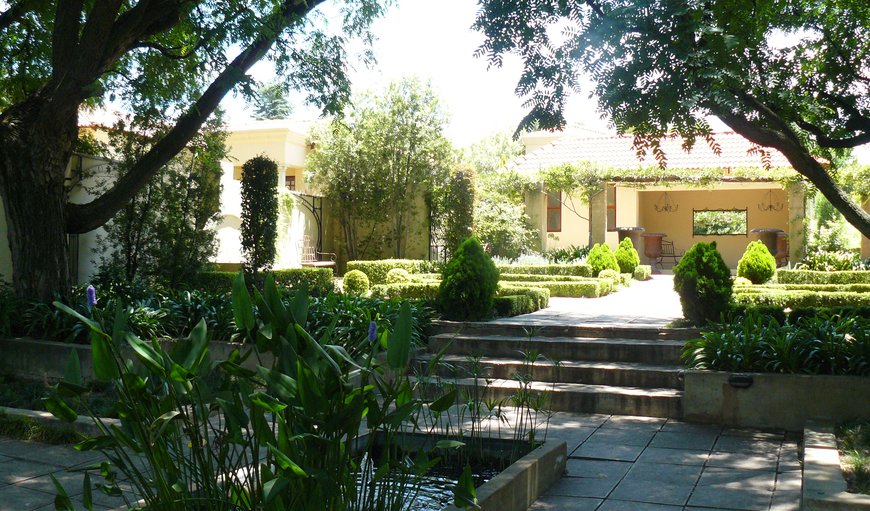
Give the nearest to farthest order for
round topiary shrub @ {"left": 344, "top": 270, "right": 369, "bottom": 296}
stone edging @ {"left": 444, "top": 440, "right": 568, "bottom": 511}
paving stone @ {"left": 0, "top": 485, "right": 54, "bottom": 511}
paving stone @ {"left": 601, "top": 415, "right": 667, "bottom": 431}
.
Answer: stone edging @ {"left": 444, "top": 440, "right": 568, "bottom": 511} < paving stone @ {"left": 0, "top": 485, "right": 54, "bottom": 511} < paving stone @ {"left": 601, "top": 415, "right": 667, "bottom": 431} < round topiary shrub @ {"left": 344, "top": 270, "right": 369, "bottom": 296}

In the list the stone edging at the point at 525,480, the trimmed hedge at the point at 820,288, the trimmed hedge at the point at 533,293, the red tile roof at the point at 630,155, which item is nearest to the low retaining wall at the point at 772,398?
the stone edging at the point at 525,480

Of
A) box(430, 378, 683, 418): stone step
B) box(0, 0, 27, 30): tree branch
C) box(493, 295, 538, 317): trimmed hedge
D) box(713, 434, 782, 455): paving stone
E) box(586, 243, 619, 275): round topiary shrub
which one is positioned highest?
box(0, 0, 27, 30): tree branch

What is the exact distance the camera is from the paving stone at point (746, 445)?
580 cm

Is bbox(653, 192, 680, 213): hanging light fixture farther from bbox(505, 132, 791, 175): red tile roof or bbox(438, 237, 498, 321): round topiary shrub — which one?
bbox(438, 237, 498, 321): round topiary shrub

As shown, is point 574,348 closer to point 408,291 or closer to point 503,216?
point 408,291

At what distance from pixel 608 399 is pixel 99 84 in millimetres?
6565

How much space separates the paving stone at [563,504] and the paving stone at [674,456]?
1.07 metres

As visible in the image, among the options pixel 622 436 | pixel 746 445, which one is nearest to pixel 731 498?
pixel 746 445

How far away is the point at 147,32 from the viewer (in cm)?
1002

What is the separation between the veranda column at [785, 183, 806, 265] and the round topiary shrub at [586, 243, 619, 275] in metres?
4.81

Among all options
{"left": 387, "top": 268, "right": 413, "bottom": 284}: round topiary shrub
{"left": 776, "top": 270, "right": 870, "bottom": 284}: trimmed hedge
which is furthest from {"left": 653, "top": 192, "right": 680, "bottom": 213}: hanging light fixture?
{"left": 387, "top": 268, "right": 413, "bottom": 284}: round topiary shrub

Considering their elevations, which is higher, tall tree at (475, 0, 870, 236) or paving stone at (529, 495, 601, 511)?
tall tree at (475, 0, 870, 236)

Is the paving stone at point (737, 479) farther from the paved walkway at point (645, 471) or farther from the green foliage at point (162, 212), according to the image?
the green foliage at point (162, 212)

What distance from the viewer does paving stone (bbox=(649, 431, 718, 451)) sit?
5.94m
